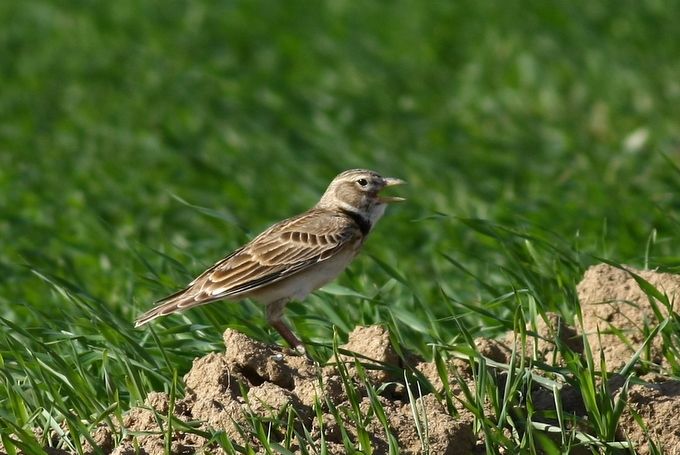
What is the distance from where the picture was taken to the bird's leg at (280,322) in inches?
253

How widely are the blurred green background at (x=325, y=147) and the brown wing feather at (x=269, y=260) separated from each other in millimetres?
164

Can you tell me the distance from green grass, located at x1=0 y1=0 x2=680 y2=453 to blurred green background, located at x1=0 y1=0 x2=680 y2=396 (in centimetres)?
3

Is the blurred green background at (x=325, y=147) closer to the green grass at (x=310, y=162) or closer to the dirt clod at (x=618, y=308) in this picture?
the green grass at (x=310, y=162)

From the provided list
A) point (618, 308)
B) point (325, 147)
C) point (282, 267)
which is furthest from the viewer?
point (325, 147)

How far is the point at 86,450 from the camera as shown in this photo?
211 inches

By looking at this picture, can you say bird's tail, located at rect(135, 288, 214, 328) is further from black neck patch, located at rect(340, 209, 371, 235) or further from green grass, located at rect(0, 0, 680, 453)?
black neck patch, located at rect(340, 209, 371, 235)

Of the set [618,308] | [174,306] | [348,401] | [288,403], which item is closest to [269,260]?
[174,306]

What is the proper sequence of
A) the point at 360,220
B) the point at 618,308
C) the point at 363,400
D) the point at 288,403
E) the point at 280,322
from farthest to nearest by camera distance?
the point at 360,220 < the point at 280,322 < the point at 618,308 < the point at 363,400 < the point at 288,403

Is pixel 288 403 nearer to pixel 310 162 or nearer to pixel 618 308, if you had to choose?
pixel 618 308

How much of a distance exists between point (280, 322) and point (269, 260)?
34 cm

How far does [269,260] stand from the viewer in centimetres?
686

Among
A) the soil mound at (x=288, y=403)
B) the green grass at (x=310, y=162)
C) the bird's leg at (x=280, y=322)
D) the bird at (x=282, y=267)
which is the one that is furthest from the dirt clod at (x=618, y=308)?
the bird's leg at (x=280, y=322)

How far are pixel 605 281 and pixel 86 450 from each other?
2590 mm

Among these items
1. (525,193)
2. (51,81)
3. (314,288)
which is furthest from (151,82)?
(314,288)
